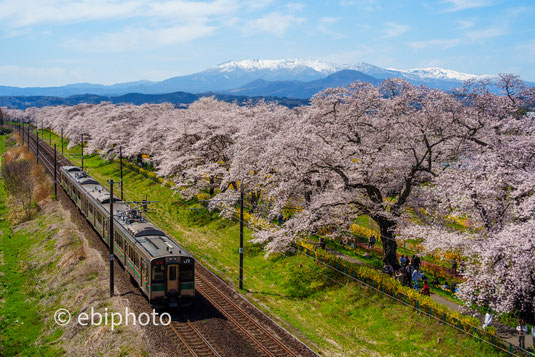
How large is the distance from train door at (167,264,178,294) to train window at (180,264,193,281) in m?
0.30

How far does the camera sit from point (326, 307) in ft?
75.1

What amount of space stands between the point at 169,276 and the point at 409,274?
13.6m

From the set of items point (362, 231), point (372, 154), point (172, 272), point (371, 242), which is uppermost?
point (372, 154)

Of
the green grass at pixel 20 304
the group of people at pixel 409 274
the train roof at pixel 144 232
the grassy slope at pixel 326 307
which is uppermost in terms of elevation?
the train roof at pixel 144 232

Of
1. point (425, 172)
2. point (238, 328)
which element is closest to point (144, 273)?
point (238, 328)

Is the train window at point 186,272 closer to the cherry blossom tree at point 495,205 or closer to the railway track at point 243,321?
the railway track at point 243,321

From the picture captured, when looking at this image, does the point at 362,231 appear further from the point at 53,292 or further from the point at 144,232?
the point at 53,292

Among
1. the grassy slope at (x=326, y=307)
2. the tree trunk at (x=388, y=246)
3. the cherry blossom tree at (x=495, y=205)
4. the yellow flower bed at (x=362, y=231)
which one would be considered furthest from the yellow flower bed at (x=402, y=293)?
the yellow flower bed at (x=362, y=231)

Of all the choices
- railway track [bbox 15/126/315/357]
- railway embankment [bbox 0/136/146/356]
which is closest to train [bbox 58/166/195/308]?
railway track [bbox 15/126/315/357]

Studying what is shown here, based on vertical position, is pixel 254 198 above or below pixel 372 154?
below

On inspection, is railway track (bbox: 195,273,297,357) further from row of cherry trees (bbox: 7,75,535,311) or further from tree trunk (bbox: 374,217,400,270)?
tree trunk (bbox: 374,217,400,270)

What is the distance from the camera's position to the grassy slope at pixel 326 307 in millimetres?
18438

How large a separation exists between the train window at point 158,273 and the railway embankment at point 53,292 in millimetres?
2286

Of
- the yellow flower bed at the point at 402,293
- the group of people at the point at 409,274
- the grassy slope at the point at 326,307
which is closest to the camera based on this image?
the yellow flower bed at the point at 402,293
